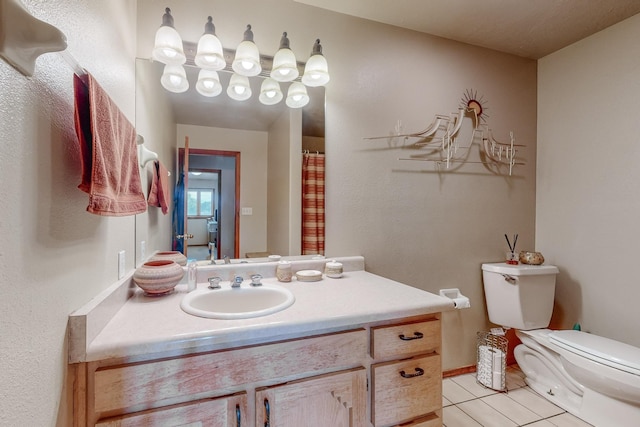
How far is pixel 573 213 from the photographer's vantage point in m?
2.22

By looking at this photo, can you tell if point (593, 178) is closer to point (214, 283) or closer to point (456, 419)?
point (456, 419)

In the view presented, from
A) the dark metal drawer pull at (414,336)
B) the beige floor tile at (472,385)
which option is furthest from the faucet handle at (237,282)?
the beige floor tile at (472,385)

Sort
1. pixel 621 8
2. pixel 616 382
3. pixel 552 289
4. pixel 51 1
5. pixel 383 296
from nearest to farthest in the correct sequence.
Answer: pixel 51 1, pixel 383 296, pixel 616 382, pixel 621 8, pixel 552 289

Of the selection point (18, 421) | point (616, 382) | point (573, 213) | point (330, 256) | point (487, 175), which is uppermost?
point (487, 175)

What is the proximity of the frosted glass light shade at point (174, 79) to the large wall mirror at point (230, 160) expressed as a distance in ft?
0.09

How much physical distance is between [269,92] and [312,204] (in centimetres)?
69

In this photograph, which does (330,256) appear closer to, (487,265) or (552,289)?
(487,265)

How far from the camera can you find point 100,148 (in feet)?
2.53

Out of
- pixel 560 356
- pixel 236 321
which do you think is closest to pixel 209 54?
pixel 236 321

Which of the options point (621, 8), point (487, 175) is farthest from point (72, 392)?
point (621, 8)

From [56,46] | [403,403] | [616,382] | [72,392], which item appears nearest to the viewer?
[56,46]

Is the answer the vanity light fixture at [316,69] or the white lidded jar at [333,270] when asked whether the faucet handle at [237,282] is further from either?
the vanity light fixture at [316,69]

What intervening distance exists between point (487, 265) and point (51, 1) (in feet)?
8.34

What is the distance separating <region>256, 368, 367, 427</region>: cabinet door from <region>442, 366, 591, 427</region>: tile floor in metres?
1.01
